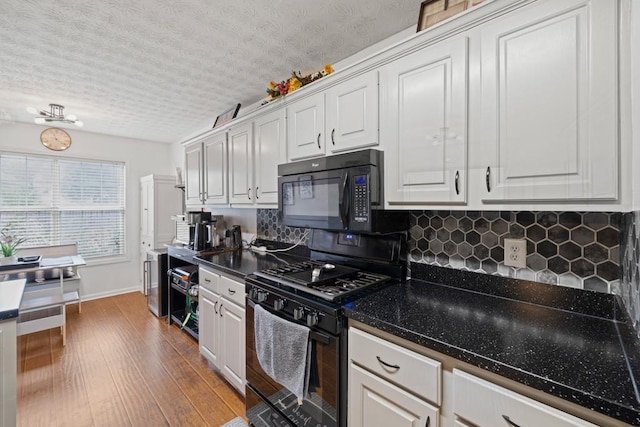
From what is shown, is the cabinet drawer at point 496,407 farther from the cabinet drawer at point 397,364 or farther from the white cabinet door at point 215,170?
the white cabinet door at point 215,170

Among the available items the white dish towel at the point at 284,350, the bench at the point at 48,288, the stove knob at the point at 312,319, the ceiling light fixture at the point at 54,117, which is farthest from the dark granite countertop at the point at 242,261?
the ceiling light fixture at the point at 54,117

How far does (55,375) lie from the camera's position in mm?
2342

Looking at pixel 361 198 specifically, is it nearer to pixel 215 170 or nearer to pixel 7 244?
pixel 215 170

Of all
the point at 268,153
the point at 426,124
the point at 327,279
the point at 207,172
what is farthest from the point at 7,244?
the point at 426,124

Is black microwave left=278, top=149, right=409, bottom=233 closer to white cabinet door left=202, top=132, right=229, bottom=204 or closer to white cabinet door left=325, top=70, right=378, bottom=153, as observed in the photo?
white cabinet door left=325, top=70, right=378, bottom=153

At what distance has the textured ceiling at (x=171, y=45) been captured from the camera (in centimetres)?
162

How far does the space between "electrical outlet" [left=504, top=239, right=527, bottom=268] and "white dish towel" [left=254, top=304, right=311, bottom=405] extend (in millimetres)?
998

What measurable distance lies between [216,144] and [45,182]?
9.93 feet

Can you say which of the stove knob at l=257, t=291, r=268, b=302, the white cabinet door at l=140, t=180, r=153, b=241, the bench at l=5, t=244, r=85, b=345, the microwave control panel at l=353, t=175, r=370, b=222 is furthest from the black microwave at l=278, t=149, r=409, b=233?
the white cabinet door at l=140, t=180, r=153, b=241

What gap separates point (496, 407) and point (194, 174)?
3159mm

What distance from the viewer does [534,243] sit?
1.26 metres

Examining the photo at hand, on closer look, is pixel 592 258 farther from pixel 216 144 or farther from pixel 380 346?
pixel 216 144

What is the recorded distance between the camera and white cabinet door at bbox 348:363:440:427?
0.99m

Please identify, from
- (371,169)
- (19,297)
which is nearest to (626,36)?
(371,169)
